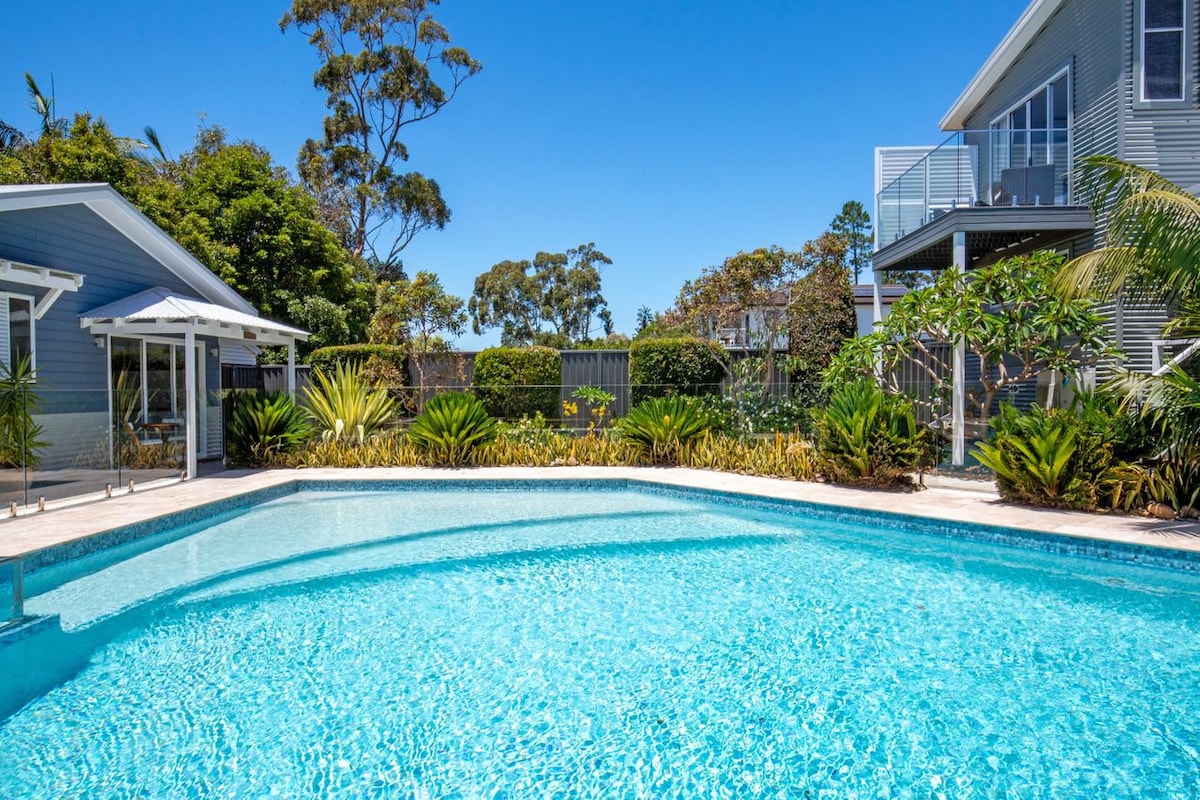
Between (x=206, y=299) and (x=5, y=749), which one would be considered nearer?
(x=5, y=749)

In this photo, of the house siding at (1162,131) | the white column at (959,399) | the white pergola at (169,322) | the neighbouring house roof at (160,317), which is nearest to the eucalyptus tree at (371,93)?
the neighbouring house roof at (160,317)

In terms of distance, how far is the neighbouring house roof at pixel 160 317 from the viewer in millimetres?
10383

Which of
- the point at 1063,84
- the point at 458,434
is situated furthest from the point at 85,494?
the point at 1063,84

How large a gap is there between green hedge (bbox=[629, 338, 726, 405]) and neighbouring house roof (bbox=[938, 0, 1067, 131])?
296 inches

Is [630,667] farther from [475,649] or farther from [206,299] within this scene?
[206,299]

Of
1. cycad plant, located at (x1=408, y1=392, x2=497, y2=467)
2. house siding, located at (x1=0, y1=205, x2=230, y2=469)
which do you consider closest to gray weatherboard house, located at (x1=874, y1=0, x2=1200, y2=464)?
cycad plant, located at (x1=408, y1=392, x2=497, y2=467)

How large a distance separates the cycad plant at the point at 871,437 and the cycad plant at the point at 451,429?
572 centimetres

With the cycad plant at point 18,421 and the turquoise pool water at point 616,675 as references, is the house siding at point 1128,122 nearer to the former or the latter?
the turquoise pool water at point 616,675

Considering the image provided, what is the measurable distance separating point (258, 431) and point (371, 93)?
66.1 ft

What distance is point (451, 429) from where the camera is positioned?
12352mm

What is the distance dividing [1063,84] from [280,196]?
60.4 ft

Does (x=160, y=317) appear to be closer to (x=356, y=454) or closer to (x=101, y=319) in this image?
(x=101, y=319)

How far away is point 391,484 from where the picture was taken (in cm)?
1115

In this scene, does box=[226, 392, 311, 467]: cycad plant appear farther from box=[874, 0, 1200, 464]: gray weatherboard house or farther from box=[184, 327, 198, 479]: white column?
box=[874, 0, 1200, 464]: gray weatherboard house
